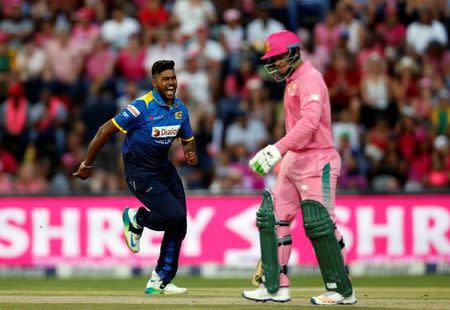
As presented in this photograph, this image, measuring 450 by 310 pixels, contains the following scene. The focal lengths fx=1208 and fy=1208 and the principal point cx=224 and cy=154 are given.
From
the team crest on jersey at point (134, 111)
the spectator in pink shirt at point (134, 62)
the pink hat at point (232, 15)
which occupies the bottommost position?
the team crest on jersey at point (134, 111)

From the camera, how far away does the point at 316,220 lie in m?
9.95

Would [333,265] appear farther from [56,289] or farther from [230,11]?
[230,11]

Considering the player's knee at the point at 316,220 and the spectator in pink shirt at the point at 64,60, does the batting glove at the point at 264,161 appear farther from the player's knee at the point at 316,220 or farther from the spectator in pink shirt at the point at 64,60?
the spectator in pink shirt at the point at 64,60

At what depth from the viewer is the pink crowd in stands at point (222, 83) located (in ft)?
58.5

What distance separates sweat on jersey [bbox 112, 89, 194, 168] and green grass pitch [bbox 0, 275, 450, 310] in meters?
1.30

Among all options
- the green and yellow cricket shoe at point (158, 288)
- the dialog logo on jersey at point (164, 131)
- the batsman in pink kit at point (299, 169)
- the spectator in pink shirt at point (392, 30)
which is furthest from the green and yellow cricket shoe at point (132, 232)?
the spectator in pink shirt at point (392, 30)

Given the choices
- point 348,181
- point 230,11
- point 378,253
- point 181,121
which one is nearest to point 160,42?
point 230,11

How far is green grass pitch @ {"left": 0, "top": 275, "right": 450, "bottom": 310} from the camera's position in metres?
10.2

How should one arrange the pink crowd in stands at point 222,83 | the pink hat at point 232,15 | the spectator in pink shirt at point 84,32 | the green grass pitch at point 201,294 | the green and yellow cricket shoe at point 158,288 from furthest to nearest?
1. the spectator in pink shirt at point 84,32
2. the pink hat at point 232,15
3. the pink crowd in stands at point 222,83
4. the green and yellow cricket shoe at point 158,288
5. the green grass pitch at point 201,294

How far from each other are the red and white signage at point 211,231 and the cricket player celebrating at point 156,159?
16.5 feet

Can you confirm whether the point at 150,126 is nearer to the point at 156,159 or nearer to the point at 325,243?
the point at 156,159

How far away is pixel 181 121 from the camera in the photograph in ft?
36.7

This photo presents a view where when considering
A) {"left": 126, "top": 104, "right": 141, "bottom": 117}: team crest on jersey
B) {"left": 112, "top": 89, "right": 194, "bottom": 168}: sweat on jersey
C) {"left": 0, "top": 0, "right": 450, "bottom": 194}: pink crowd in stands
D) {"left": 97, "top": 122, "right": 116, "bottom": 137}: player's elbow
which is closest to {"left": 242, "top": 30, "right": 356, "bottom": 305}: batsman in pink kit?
{"left": 112, "top": 89, "right": 194, "bottom": 168}: sweat on jersey

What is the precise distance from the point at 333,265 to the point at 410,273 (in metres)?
6.42
